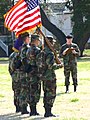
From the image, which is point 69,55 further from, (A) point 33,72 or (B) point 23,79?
(A) point 33,72

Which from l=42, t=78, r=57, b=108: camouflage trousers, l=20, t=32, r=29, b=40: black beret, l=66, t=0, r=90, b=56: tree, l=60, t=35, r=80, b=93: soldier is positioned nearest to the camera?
l=42, t=78, r=57, b=108: camouflage trousers

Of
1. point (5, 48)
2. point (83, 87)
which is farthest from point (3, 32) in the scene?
point (83, 87)

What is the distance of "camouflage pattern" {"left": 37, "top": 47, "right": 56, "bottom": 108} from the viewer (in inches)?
400

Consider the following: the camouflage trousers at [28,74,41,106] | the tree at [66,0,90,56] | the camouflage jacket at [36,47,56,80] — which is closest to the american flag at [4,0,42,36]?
Answer: the camouflage jacket at [36,47,56,80]

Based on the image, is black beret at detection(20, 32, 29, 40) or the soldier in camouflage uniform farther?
black beret at detection(20, 32, 29, 40)

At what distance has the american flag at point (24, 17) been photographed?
36.0ft

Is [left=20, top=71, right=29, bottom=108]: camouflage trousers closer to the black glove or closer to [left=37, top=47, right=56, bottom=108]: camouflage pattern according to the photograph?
the black glove

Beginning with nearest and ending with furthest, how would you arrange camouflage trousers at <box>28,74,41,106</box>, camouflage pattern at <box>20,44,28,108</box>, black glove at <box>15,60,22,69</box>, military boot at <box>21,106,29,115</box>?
camouflage trousers at <box>28,74,41,106</box> < camouflage pattern at <box>20,44,28,108</box> < black glove at <box>15,60,22,69</box> < military boot at <box>21,106,29,115</box>

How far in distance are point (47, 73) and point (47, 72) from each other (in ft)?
0.07

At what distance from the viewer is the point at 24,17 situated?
11234 mm

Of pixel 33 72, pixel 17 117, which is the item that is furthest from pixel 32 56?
pixel 17 117

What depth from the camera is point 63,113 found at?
11.3 meters

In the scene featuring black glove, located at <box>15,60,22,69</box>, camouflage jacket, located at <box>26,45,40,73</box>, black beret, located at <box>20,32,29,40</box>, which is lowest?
black glove, located at <box>15,60,22,69</box>

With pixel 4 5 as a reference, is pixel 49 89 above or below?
below
